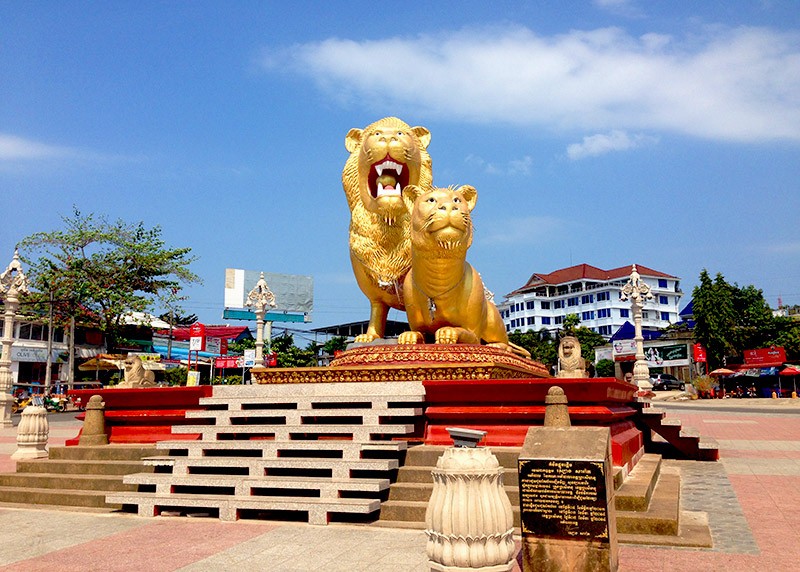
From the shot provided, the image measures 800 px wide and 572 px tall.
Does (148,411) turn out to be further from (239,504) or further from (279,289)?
(279,289)

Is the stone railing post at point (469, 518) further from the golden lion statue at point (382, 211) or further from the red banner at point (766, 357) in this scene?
the red banner at point (766, 357)

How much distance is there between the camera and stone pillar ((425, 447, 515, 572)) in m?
3.80

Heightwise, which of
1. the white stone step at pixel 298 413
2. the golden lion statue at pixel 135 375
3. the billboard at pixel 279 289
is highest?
the billboard at pixel 279 289

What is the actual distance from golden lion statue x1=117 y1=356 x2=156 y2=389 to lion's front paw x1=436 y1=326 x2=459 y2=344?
192 inches

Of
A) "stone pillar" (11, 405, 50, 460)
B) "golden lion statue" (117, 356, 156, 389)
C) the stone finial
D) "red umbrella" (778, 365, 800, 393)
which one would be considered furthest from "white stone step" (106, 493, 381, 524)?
"red umbrella" (778, 365, 800, 393)

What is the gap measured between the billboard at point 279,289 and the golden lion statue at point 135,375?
44.5 metres

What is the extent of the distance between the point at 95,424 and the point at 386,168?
213 inches

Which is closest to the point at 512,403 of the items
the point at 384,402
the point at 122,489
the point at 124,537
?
the point at 384,402

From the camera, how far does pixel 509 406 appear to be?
709 cm

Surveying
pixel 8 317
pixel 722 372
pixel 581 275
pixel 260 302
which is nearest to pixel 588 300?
pixel 581 275

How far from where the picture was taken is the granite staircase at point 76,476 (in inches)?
295

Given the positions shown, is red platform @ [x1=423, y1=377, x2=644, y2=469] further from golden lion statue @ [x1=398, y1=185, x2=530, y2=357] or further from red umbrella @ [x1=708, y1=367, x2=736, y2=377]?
red umbrella @ [x1=708, y1=367, x2=736, y2=377]

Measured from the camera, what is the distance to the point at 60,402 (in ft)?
98.6

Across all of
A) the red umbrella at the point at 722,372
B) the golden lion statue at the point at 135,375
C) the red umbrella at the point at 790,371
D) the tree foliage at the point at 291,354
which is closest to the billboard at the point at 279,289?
the tree foliage at the point at 291,354
